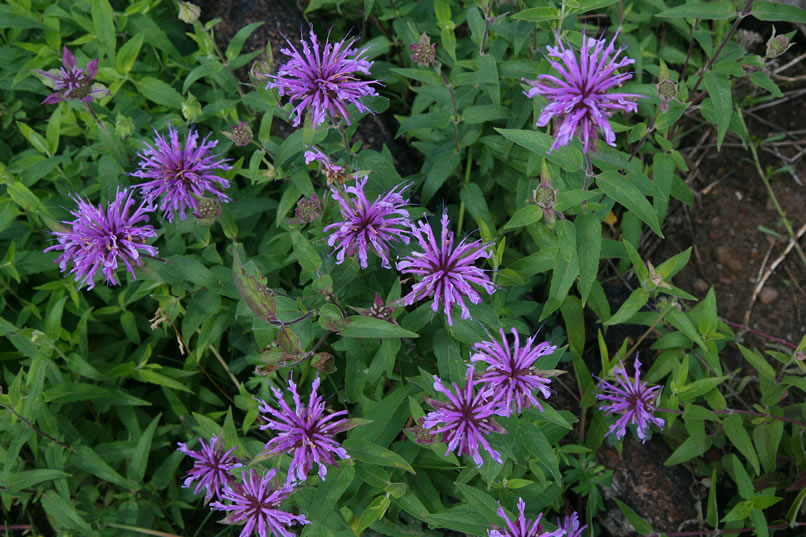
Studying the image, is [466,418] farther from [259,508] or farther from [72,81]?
[72,81]

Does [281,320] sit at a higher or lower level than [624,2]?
lower

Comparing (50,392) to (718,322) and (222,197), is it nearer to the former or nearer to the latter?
(222,197)

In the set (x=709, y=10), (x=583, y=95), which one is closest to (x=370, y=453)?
(x=583, y=95)

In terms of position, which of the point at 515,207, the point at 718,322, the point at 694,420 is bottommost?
the point at 694,420

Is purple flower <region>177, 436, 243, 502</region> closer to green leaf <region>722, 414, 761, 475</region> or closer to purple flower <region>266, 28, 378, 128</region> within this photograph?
purple flower <region>266, 28, 378, 128</region>

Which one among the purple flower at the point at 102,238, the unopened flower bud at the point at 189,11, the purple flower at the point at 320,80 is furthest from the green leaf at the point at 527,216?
the unopened flower bud at the point at 189,11

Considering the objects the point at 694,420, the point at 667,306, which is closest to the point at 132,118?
the point at 667,306
